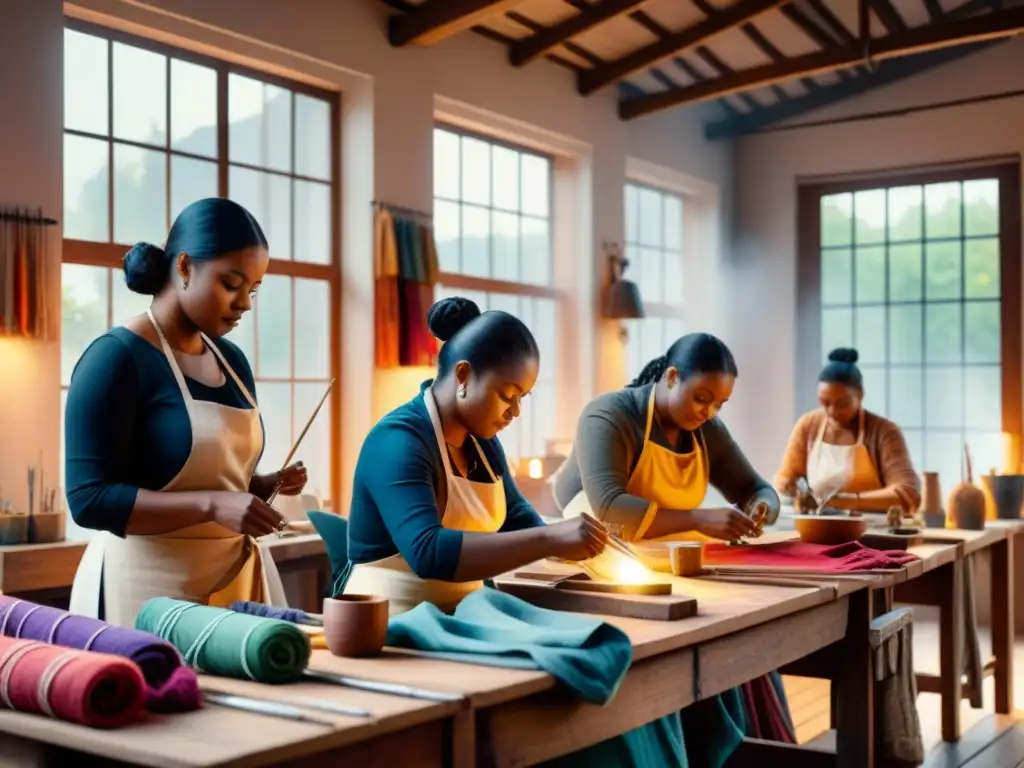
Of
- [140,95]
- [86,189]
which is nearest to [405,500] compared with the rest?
[86,189]

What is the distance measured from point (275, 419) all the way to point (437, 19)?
1962 mm

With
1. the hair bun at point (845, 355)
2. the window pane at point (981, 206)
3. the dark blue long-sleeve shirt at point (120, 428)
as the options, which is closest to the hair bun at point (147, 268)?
the dark blue long-sleeve shirt at point (120, 428)

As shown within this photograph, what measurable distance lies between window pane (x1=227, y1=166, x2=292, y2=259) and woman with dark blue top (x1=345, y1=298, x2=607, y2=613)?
10.4ft

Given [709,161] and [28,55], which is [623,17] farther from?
[28,55]

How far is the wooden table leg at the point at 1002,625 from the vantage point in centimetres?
475

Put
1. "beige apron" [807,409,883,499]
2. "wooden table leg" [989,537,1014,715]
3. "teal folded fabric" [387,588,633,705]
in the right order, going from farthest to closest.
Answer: "beige apron" [807,409,883,499]
"wooden table leg" [989,537,1014,715]
"teal folded fabric" [387,588,633,705]

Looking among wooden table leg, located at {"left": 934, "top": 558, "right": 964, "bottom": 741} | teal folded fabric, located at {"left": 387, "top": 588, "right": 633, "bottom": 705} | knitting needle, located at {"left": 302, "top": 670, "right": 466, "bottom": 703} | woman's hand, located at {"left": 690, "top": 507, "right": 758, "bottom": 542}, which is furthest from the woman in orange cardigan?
knitting needle, located at {"left": 302, "top": 670, "right": 466, "bottom": 703}

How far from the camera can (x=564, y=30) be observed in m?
6.34

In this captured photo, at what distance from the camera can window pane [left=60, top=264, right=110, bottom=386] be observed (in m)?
4.56

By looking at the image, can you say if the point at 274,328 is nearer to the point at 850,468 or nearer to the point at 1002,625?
the point at 850,468

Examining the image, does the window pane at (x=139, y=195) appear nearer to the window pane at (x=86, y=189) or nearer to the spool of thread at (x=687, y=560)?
the window pane at (x=86, y=189)

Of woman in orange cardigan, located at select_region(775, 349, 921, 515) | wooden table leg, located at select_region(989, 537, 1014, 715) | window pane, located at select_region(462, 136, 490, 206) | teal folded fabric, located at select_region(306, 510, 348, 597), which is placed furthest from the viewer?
window pane, located at select_region(462, 136, 490, 206)

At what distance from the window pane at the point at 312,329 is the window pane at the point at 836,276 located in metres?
3.93

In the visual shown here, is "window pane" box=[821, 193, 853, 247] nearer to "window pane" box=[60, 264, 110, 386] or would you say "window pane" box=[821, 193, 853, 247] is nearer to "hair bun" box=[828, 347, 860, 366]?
"hair bun" box=[828, 347, 860, 366]
